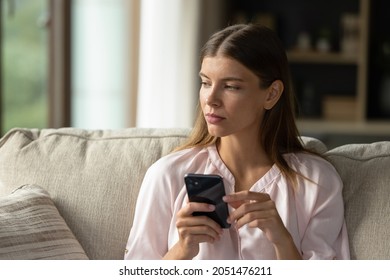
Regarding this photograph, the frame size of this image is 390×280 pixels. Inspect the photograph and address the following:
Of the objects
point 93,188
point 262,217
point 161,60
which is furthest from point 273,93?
point 161,60

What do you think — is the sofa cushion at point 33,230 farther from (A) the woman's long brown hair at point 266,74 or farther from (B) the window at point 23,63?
(B) the window at point 23,63

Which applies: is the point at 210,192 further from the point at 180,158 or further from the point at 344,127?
the point at 344,127

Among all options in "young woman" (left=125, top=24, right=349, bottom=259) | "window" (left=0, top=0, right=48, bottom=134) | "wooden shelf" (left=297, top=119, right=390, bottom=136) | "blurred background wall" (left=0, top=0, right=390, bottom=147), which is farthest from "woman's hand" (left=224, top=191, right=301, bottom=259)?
"window" (left=0, top=0, right=48, bottom=134)

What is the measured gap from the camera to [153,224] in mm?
1905

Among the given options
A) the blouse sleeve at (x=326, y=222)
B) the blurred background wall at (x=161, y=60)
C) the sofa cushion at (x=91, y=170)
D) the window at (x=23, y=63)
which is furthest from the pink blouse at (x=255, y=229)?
the window at (x=23, y=63)

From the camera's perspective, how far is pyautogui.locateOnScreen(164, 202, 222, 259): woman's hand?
1741mm

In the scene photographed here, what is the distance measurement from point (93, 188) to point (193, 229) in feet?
1.27

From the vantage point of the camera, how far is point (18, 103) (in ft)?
16.8

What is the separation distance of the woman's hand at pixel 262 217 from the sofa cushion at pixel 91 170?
35 centimetres

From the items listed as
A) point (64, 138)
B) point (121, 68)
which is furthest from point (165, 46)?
point (64, 138)

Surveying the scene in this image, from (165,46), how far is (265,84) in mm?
2495

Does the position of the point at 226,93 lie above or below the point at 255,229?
above
